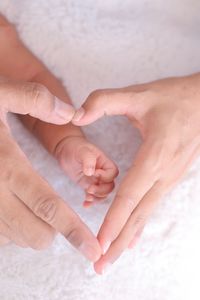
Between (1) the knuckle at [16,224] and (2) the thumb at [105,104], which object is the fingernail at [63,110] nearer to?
(2) the thumb at [105,104]

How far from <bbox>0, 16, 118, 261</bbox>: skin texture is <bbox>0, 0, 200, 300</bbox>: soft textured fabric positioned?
6 cm

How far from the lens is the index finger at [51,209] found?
798 mm

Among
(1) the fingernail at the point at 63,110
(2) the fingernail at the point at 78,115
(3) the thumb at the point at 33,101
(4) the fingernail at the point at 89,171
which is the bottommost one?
(4) the fingernail at the point at 89,171

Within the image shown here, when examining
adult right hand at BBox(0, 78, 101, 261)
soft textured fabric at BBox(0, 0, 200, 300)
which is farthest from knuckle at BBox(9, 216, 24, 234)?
soft textured fabric at BBox(0, 0, 200, 300)

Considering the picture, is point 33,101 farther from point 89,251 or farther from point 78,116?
point 89,251

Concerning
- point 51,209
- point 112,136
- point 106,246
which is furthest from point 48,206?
point 112,136

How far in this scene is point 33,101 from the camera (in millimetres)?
792

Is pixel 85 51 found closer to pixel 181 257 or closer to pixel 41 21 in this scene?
pixel 41 21

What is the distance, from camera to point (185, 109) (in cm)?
90

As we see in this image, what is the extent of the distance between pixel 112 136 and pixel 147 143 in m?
0.11

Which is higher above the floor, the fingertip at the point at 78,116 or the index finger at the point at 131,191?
the fingertip at the point at 78,116

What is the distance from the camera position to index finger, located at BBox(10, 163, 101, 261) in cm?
80

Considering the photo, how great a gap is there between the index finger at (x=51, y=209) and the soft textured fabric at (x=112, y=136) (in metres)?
0.13

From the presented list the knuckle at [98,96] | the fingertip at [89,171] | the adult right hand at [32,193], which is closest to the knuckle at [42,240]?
the adult right hand at [32,193]
